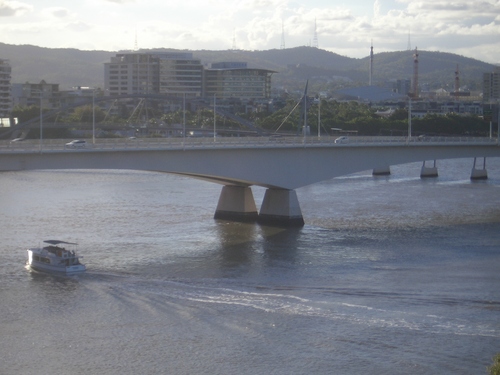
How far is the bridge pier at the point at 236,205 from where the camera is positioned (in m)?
23.6

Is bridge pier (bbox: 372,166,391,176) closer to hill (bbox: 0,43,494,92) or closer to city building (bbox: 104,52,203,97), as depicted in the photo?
city building (bbox: 104,52,203,97)

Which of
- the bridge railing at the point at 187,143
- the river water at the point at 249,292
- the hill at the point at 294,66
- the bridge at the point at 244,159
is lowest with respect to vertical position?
the river water at the point at 249,292

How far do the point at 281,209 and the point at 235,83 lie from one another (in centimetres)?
5132

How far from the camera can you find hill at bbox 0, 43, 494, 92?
11379 cm

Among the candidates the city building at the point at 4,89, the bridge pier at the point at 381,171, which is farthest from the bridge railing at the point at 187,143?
the city building at the point at 4,89

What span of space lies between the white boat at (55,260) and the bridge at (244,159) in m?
1.87

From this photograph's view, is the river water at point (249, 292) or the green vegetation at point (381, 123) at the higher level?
the green vegetation at point (381, 123)

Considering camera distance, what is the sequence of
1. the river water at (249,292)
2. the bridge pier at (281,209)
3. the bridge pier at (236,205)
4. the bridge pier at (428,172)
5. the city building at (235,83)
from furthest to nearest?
the city building at (235,83) < the bridge pier at (428,172) < the bridge pier at (236,205) < the bridge pier at (281,209) < the river water at (249,292)

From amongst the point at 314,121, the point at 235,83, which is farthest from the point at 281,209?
the point at 235,83

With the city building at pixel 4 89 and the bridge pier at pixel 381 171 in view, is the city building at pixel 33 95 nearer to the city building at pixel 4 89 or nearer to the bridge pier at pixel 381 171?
the city building at pixel 4 89

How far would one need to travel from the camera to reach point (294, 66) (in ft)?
519

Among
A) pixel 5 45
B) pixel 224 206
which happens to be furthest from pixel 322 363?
pixel 5 45

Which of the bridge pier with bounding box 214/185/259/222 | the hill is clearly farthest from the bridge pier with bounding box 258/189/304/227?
the hill

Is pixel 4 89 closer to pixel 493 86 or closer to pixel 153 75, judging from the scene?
pixel 153 75
